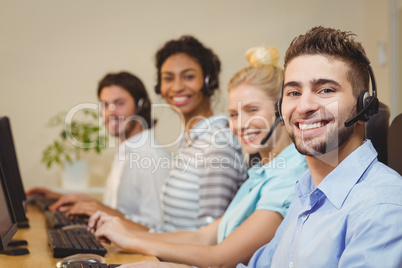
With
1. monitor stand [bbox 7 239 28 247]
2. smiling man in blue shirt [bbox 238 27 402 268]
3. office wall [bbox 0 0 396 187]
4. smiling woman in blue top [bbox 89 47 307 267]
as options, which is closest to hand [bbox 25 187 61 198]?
office wall [bbox 0 0 396 187]

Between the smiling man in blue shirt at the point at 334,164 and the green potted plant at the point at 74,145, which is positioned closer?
the smiling man in blue shirt at the point at 334,164

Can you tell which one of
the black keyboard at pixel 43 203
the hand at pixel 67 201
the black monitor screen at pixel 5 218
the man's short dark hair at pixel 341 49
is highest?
the man's short dark hair at pixel 341 49

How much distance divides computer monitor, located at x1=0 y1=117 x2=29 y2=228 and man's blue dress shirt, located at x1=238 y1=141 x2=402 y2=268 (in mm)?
947

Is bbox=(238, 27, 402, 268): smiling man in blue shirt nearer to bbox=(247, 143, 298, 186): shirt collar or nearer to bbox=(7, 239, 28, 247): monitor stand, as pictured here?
bbox=(247, 143, 298, 186): shirt collar

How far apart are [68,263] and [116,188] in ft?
4.15

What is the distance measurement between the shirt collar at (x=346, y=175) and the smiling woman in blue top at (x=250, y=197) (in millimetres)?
330

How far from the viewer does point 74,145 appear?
3.10 m

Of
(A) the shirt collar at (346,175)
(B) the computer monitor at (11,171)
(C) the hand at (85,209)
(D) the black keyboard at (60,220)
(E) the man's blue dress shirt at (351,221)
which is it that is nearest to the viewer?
(E) the man's blue dress shirt at (351,221)

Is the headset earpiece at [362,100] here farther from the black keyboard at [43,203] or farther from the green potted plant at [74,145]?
the green potted plant at [74,145]

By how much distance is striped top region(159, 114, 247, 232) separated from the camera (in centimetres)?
162

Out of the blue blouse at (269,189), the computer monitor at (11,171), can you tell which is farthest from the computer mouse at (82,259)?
the computer monitor at (11,171)

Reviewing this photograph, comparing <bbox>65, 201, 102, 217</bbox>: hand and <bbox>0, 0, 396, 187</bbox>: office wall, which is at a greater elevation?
<bbox>0, 0, 396, 187</bbox>: office wall

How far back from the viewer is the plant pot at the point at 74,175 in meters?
2.99

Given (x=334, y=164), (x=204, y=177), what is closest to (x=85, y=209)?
(x=204, y=177)
